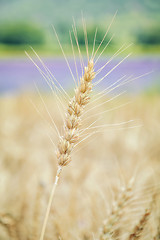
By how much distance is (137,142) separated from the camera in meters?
0.98

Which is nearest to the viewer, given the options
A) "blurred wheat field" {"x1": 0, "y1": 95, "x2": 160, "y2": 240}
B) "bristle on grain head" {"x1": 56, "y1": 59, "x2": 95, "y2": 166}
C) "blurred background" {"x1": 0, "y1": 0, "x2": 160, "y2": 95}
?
"bristle on grain head" {"x1": 56, "y1": 59, "x2": 95, "y2": 166}

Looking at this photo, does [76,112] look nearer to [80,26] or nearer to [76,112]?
[76,112]

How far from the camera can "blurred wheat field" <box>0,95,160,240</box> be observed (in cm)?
36

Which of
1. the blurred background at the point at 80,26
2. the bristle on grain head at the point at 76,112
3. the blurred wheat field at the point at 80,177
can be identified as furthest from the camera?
the blurred background at the point at 80,26

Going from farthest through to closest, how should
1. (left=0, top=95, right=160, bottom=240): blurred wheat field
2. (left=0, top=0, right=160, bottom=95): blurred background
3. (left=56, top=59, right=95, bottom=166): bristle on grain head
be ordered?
(left=0, top=0, right=160, bottom=95): blurred background < (left=0, top=95, right=160, bottom=240): blurred wheat field < (left=56, top=59, right=95, bottom=166): bristle on grain head

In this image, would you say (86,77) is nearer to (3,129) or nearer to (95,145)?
(95,145)

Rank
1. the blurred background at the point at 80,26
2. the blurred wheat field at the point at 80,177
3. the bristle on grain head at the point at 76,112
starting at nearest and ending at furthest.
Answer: the bristle on grain head at the point at 76,112 < the blurred wheat field at the point at 80,177 < the blurred background at the point at 80,26

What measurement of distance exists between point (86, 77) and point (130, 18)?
217 cm

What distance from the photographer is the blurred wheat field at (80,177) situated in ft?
1.19

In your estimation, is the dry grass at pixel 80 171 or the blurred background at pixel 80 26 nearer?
the dry grass at pixel 80 171

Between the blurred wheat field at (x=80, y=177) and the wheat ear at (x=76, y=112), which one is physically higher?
the wheat ear at (x=76, y=112)

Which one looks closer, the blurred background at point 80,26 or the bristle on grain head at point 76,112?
the bristle on grain head at point 76,112

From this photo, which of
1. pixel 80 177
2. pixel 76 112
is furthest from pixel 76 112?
pixel 80 177

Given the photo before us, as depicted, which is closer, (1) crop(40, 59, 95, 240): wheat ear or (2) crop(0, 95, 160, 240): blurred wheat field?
(1) crop(40, 59, 95, 240): wheat ear
